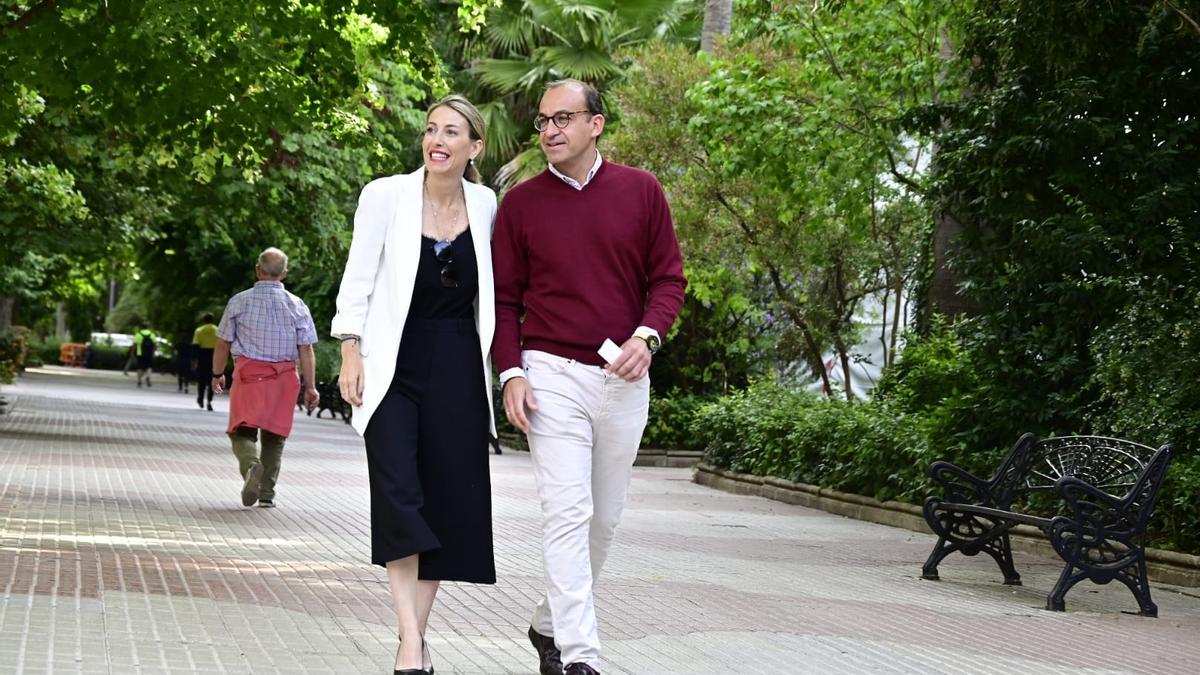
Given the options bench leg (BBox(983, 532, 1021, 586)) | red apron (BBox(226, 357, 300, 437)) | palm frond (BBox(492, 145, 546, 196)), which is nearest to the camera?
bench leg (BBox(983, 532, 1021, 586))

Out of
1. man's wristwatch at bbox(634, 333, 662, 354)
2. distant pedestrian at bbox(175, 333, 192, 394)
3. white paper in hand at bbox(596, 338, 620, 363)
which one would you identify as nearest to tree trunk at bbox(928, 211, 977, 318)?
man's wristwatch at bbox(634, 333, 662, 354)

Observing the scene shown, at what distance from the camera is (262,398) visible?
12836 millimetres

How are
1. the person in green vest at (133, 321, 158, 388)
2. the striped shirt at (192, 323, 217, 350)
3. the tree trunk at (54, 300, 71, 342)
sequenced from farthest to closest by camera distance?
the tree trunk at (54, 300, 71, 342) < the person in green vest at (133, 321, 158, 388) < the striped shirt at (192, 323, 217, 350)

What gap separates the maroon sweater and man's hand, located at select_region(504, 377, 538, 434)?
0.22 feet

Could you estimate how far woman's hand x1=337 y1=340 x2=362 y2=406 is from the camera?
5.71 m

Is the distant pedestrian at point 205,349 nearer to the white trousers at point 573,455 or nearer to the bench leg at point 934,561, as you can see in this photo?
the bench leg at point 934,561

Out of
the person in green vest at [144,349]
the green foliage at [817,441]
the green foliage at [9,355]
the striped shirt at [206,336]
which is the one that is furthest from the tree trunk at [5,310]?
the green foliage at [817,441]

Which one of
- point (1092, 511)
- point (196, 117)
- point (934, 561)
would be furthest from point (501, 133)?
point (1092, 511)

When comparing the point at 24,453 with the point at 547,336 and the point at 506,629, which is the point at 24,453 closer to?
the point at 506,629

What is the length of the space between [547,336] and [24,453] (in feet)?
43.1

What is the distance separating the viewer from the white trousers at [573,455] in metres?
5.64

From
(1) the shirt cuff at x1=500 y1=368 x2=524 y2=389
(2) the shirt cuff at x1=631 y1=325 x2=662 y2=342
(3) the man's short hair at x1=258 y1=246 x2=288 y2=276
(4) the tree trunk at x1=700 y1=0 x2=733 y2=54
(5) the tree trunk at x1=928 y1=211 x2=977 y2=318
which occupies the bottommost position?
(1) the shirt cuff at x1=500 y1=368 x2=524 y2=389

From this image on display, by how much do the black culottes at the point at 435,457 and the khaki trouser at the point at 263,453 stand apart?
24.2ft

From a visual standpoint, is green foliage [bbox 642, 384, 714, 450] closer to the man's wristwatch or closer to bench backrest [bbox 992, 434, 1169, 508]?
bench backrest [bbox 992, 434, 1169, 508]
